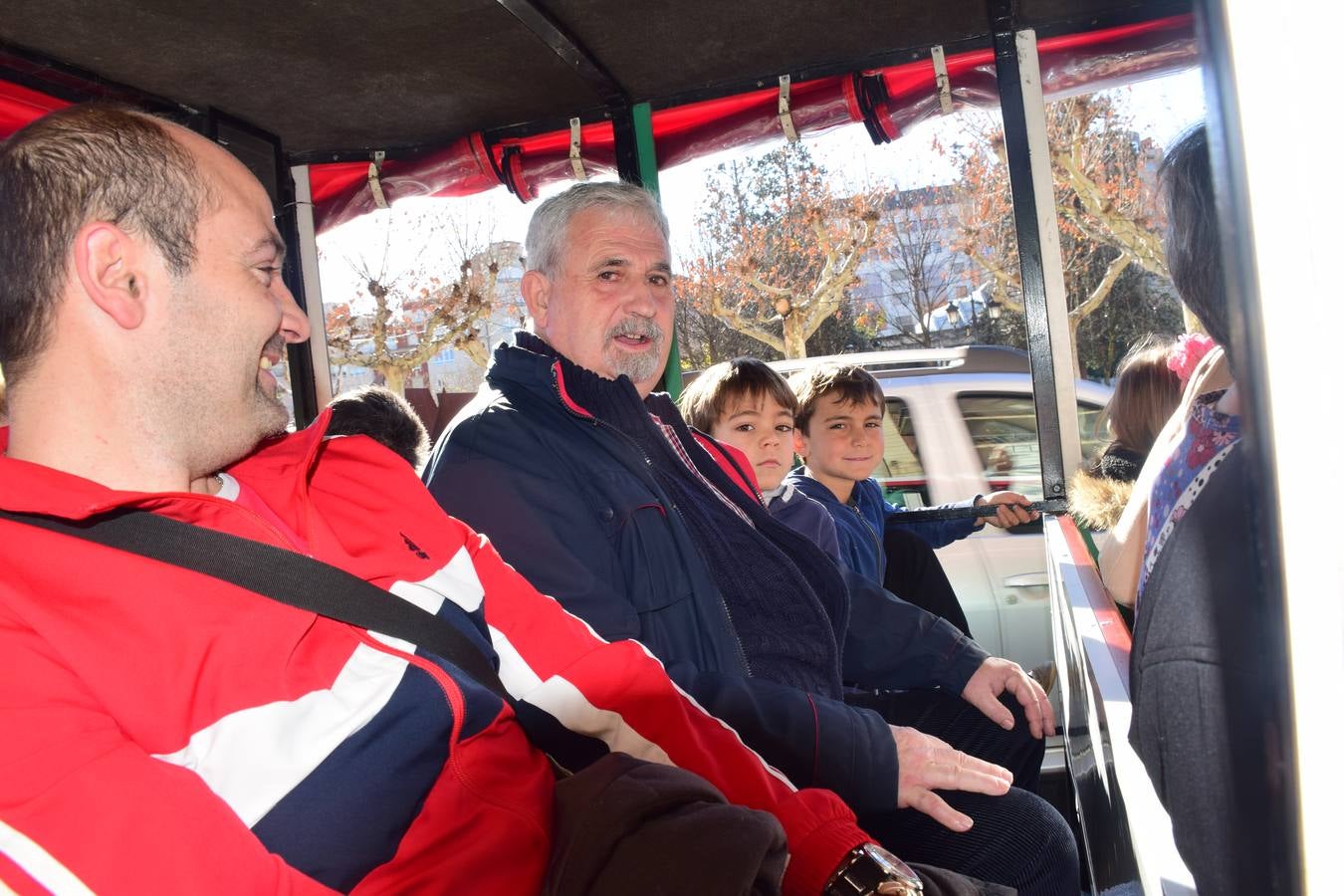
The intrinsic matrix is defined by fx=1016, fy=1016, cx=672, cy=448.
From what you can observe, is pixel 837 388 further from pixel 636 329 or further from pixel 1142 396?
pixel 636 329

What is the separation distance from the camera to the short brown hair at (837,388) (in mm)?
3191

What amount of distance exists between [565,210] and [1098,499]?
5.44ft

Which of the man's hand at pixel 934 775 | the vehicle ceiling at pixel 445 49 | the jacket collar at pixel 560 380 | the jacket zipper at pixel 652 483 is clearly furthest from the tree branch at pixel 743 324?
the man's hand at pixel 934 775

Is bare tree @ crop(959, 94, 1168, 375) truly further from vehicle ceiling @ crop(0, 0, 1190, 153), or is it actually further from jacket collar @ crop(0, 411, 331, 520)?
jacket collar @ crop(0, 411, 331, 520)

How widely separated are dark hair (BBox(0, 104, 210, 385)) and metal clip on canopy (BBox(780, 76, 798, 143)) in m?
2.45

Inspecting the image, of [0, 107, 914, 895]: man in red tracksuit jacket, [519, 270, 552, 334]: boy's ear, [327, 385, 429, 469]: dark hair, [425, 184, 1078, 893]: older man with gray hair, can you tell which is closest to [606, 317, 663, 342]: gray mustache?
[425, 184, 1078, 893]: older man with gray hair

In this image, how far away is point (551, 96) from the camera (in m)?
3.48

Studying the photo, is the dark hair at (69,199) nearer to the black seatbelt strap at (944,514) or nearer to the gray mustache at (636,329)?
the gray mustache at (636,329)

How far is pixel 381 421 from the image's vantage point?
2.66 m

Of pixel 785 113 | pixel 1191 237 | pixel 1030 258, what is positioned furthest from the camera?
pixel 785 113

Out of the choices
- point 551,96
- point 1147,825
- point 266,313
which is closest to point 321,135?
point 551,96

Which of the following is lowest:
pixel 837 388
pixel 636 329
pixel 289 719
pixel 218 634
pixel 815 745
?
pixel 815 745

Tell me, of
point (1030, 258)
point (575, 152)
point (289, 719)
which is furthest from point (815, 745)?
point (575, 152)

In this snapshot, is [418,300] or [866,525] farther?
[418,300]
